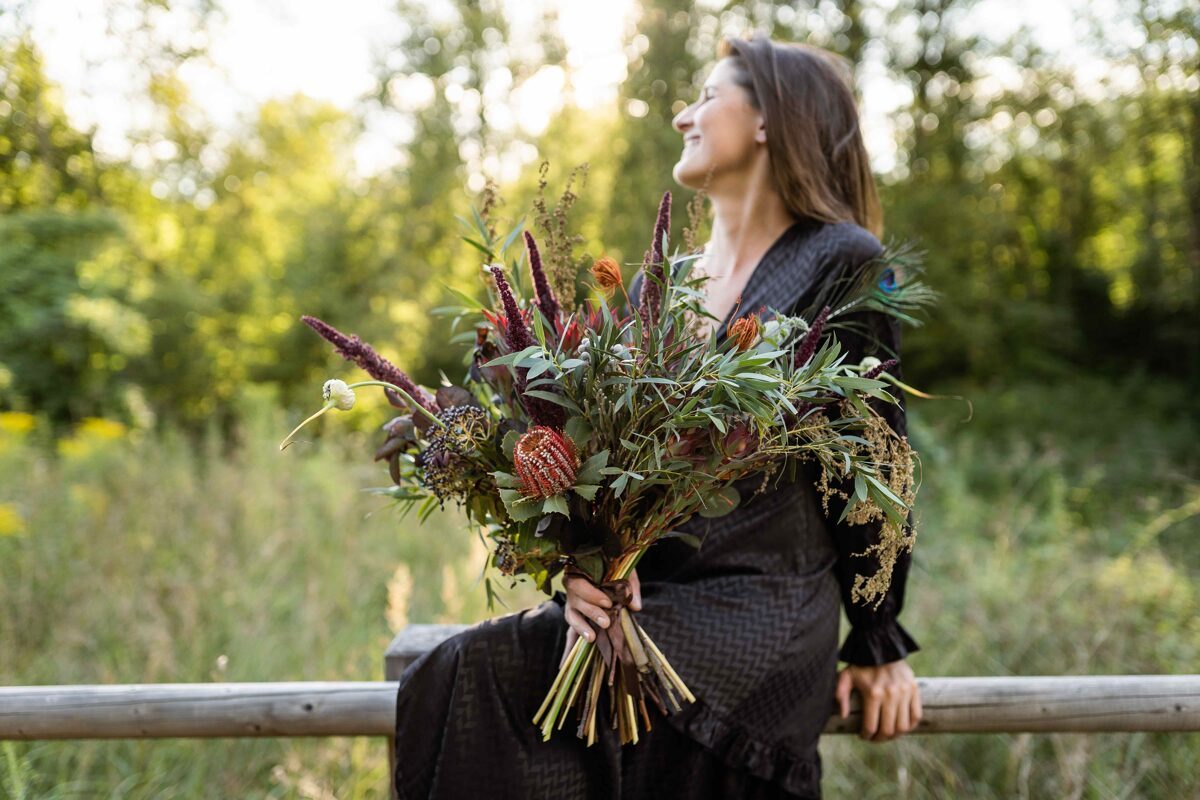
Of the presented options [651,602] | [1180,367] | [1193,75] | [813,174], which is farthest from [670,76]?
[651,602]

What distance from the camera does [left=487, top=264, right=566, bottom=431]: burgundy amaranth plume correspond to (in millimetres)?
1228

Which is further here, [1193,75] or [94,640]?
[1193,75]

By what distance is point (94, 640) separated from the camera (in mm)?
3393

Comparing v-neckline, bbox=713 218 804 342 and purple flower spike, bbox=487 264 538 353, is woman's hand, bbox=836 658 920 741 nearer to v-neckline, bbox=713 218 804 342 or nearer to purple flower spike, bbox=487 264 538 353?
v-neckline, bbox=713 218 804 342

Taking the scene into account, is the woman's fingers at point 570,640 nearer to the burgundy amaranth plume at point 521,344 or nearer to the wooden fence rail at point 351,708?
the burgundy amaranth plume at point 521,344

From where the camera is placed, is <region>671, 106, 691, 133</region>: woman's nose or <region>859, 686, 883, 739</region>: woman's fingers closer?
<region>859, 686, 883, 739</region>: woman's fingers

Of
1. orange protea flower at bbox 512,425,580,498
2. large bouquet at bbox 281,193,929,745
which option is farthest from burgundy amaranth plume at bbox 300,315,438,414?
orange protea flower at bbox 512,425,580,498

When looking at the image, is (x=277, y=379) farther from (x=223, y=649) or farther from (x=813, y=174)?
(x=813, y=174)

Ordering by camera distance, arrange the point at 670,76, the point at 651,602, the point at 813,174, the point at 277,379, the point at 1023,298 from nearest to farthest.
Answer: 1. the point at 651,602
2. the point at 813,174
3. the point at 670,76
4. the point at 277,379
5. the point at 1023,298

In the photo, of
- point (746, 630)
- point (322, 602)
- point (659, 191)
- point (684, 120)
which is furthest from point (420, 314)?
point (746, 630)

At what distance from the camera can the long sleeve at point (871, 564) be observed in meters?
1.64

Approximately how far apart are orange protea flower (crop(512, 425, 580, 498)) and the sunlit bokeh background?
363mm

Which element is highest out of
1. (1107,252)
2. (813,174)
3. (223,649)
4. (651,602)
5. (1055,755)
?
(1107,252)

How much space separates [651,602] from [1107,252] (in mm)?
16280
